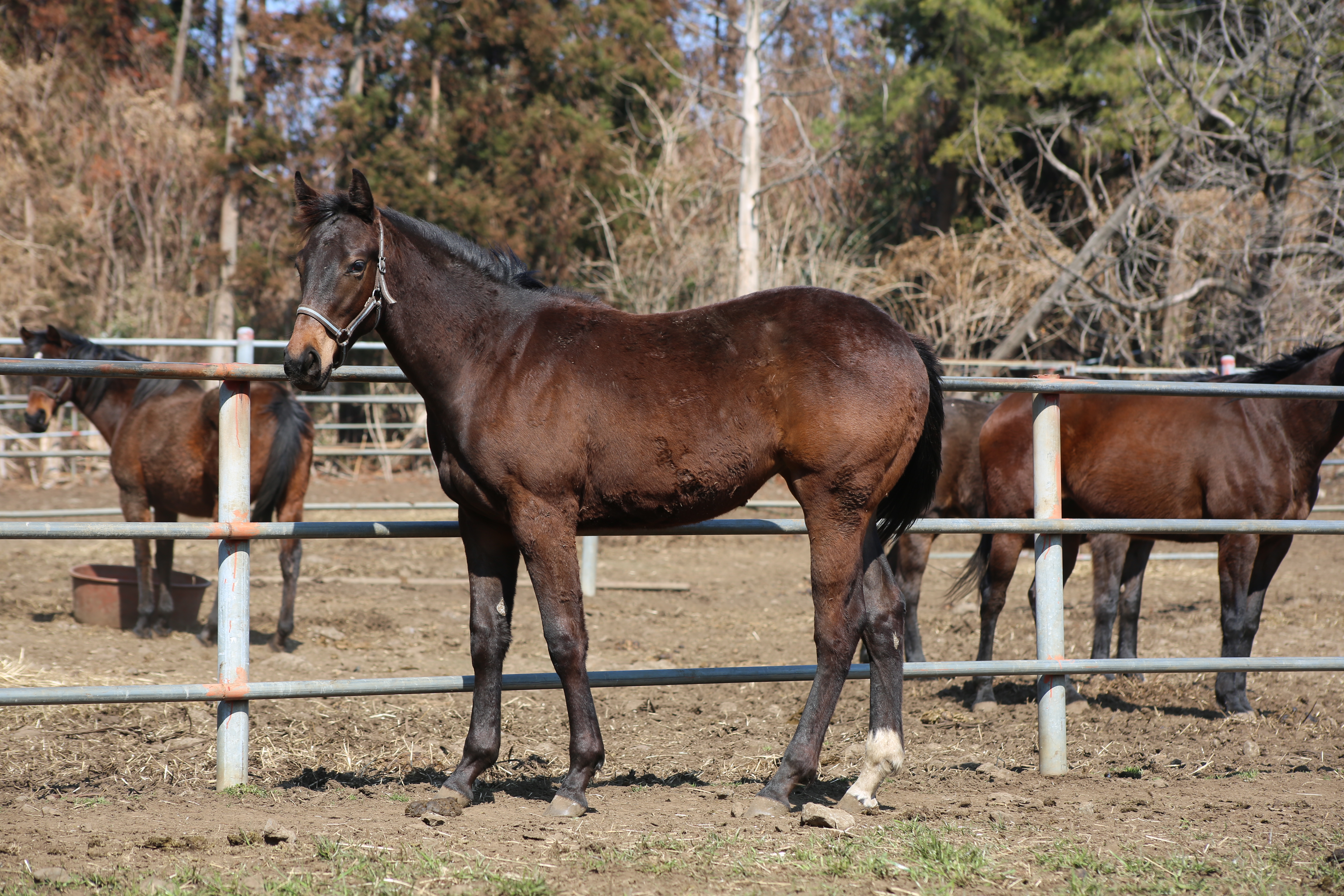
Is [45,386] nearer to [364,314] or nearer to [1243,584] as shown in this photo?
[364,314]

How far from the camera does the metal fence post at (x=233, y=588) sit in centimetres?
335

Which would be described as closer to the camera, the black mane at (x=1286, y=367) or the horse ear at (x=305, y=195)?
the horse ear at (x=305, y=195)

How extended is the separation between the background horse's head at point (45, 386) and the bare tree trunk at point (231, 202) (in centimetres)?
772

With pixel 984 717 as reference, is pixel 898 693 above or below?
above

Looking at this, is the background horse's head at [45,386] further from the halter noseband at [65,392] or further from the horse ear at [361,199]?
the horse ear at [361,199]

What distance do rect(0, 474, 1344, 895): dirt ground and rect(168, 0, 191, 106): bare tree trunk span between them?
1466 cm

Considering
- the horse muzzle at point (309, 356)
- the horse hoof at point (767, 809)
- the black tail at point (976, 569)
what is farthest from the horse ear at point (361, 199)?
the black tail at point (976, 569)

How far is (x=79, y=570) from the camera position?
687 centimetres

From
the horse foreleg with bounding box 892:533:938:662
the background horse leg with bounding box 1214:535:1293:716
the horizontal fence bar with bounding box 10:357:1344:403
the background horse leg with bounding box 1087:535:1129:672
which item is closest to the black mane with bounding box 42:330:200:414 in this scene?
the horizontal fence bar with bounding box 10:357:1344:403

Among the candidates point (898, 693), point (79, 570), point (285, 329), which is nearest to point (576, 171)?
point (285, 329)

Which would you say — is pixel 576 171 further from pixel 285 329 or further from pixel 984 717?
pixel 984 717

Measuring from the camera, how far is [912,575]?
21.3 feet

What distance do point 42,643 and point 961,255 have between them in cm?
1351

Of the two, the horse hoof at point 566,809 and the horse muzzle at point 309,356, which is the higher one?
the horse muzzle at point 309,356
